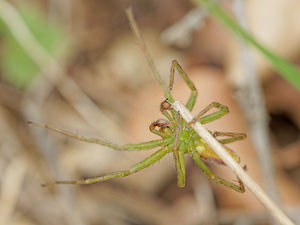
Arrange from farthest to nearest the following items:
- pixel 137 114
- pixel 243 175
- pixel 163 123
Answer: pixel 137 114 < pixel 163 123 < pixel 243 175

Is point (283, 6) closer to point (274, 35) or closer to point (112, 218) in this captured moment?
point (274, 35)

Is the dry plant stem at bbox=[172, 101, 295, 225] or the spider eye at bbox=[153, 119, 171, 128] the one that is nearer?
the dry plant stem at bbox=[172, 101, 295, 225]

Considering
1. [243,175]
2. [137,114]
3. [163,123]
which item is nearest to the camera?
[243,175]

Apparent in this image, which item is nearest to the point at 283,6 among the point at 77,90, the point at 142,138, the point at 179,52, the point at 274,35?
the point at 274,35

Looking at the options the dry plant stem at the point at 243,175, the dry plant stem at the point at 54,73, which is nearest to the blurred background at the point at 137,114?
the dry plant stem at the point at 54,73

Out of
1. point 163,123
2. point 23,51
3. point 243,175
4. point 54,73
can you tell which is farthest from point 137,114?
point 243,175

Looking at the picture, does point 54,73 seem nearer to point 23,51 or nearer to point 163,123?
point 23,51

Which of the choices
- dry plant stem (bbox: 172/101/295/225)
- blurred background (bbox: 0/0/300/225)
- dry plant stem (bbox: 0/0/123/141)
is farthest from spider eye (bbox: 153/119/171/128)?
dry plant stem (bbox: 0/0/123/141)

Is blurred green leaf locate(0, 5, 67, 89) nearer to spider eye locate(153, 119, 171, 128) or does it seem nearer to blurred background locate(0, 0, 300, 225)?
blurred background locate(0, 0, 300, 225)
